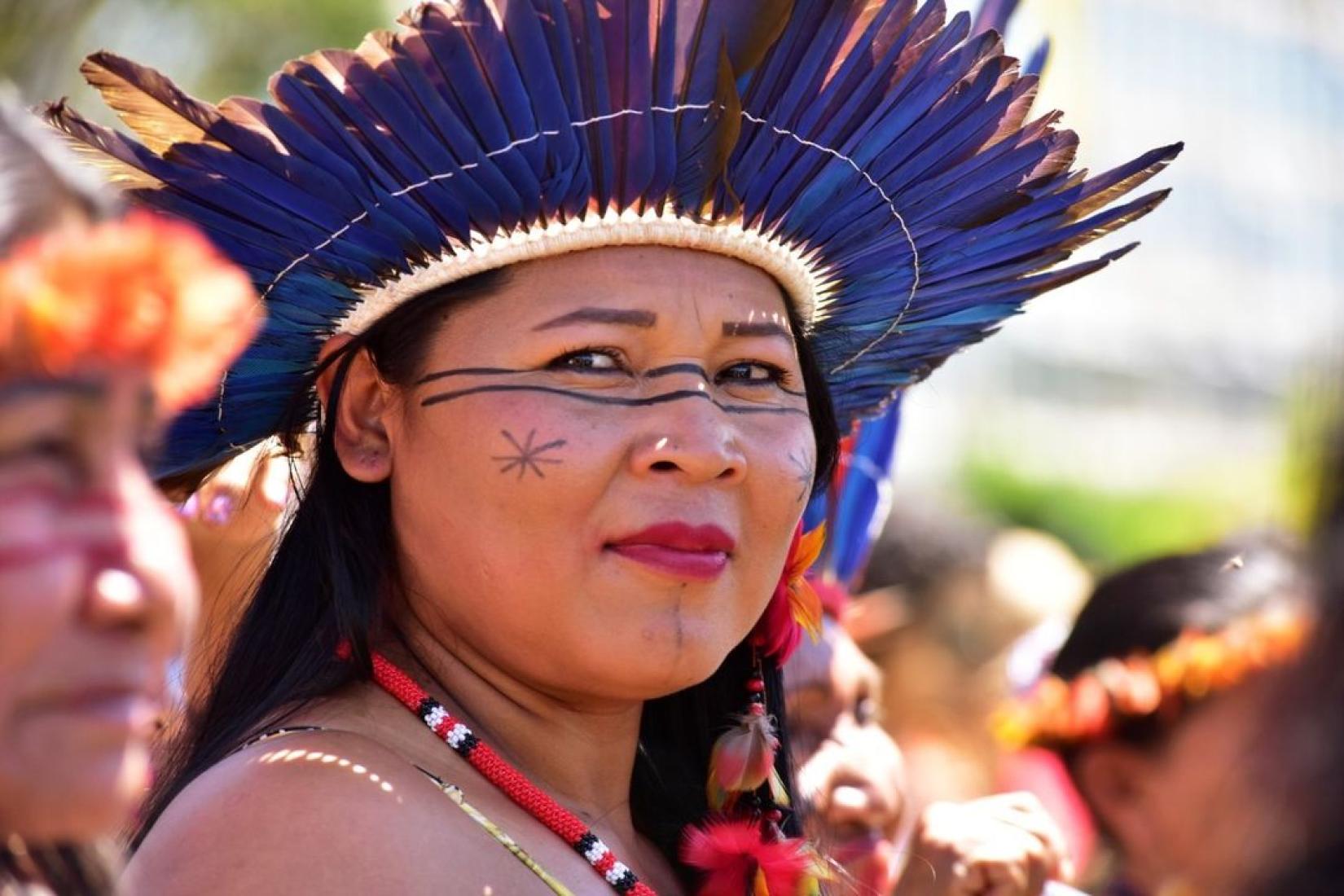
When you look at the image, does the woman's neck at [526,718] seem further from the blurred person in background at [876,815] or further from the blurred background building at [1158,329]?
the blurred background building at [1158,329]

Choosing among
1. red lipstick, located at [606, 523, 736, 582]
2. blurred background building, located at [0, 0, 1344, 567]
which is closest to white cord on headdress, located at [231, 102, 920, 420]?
red lipstick, located at [606, 523, 736, 582]

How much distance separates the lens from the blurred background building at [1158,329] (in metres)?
18.1

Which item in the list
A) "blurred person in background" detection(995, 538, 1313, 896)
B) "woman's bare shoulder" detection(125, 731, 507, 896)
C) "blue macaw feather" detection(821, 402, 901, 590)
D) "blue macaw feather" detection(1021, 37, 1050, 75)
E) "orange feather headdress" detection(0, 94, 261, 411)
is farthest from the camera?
"blue macaw feather" detection(821, 402, 901, 590)

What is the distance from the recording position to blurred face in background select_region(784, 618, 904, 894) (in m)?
3.36

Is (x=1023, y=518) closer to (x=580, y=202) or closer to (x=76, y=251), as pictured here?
(x=580, y=202)

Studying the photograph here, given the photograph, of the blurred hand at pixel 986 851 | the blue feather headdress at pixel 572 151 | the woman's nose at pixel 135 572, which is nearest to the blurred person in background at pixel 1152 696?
the blurred hand at pixel 986 851

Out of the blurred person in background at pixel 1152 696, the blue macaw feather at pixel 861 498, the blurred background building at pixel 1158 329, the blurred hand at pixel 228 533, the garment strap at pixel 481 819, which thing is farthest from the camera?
the blurred background building at pixel 1158 329

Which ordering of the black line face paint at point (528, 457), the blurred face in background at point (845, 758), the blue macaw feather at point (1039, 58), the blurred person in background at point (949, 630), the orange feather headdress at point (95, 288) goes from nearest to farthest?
the orange feather headdress at point (95, 288) < the black line face paint at point (528, 457) < the blurred face in background at point (845, 758) < the blue macaw feather at point (1039, 58) < the blurred person in background at point (949, 630)

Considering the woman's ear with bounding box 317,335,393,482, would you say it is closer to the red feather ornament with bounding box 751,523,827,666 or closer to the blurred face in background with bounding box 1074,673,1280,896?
the red feather ornament with bounding box 751,523,827,666

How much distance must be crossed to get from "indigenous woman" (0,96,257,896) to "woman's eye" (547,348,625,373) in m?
1.08

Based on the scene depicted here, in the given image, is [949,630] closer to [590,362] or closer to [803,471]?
[803,471]

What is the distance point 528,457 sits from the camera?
8.02 ft

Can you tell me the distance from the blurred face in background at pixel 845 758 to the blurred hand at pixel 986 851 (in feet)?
0.77

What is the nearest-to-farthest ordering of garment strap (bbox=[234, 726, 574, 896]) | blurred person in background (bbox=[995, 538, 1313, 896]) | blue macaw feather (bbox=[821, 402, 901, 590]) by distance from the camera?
garment strap (bbox=[234, 726, 574, 896]), blurred person in background (bbox=[995, 538, 1313, 896]), blue macaw feather (bbox=[821, 402, 901, 590])
